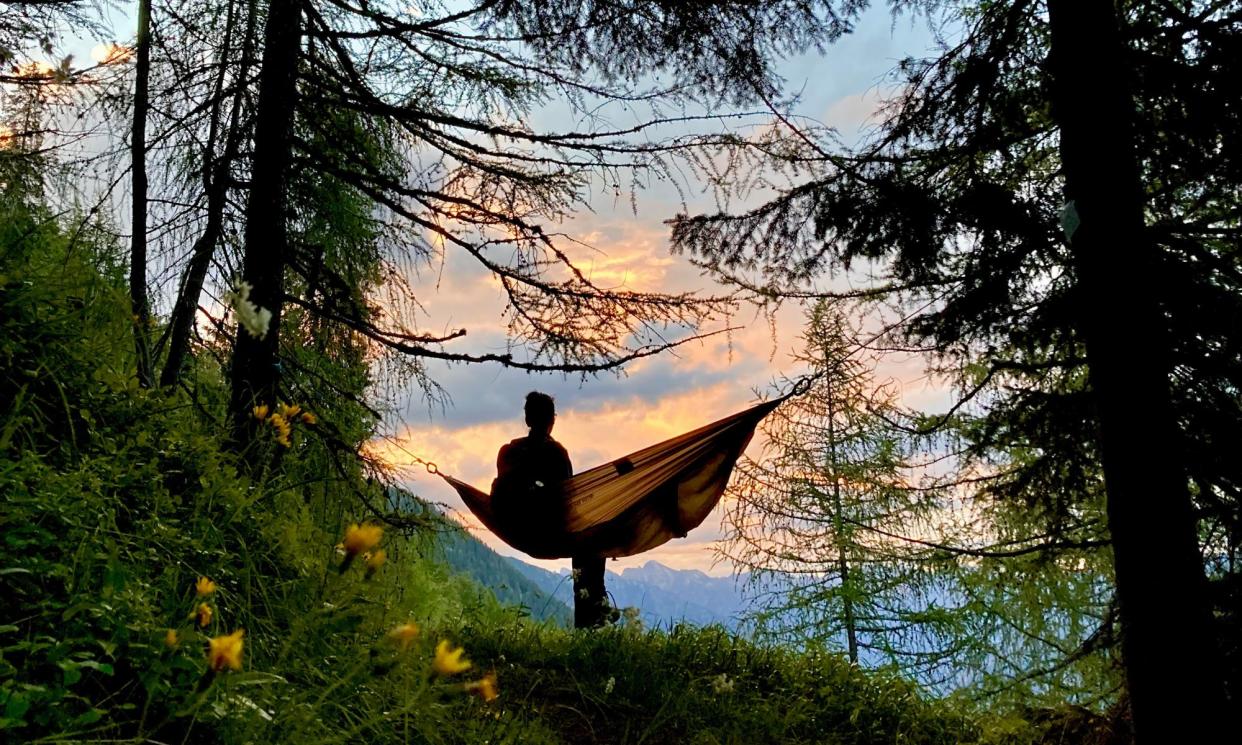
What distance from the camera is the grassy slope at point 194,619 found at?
120cm

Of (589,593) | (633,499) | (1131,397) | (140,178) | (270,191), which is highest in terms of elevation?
(270,191)

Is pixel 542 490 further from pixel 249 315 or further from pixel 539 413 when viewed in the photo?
pixel 249 315

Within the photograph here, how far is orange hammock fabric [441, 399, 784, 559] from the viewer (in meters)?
3.90

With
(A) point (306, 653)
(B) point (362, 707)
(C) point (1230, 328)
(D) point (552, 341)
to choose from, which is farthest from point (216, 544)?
(C) point (1230, 328)

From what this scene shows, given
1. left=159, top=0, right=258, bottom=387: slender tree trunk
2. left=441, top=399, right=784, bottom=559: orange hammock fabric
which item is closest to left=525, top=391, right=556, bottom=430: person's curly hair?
left=441, top=399, right=784, bottom=559: orange hammock fabric

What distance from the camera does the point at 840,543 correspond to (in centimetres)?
566

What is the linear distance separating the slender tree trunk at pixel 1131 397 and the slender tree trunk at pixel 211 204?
111 inches

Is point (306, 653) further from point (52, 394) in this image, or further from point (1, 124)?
point (1, 124)

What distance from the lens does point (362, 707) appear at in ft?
5.43

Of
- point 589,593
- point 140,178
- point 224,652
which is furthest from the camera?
point 589,593

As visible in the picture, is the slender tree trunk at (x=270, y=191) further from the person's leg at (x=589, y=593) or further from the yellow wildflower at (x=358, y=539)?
the yellow wildflower at (x=358, y=539)

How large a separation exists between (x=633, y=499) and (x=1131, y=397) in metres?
2.30

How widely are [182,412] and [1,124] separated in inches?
89.5

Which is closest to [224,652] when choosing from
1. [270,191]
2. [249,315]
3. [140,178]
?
[249,315]
